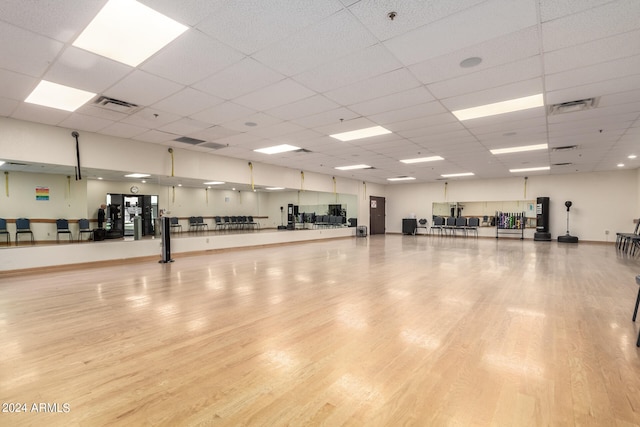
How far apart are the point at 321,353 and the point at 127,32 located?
3380 millimetres

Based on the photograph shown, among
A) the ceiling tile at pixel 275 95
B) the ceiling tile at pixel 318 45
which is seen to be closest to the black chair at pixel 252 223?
the ceiling tile at pixel 275 95

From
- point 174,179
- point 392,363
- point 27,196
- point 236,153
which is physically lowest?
point 392,363

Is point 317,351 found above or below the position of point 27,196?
below

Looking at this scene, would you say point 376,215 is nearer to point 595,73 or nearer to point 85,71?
point 595,73

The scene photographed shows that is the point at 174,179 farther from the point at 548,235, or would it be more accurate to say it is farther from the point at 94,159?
the point at 548,235

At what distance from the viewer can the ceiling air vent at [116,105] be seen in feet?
14.5

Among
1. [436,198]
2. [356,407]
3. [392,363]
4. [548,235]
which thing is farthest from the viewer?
[436,198]

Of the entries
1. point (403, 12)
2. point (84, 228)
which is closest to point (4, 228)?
point (84, 228)

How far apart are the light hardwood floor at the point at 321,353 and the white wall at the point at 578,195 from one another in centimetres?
969

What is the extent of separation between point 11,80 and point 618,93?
26.2ft

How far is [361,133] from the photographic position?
20.9ft

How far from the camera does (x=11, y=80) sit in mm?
3768

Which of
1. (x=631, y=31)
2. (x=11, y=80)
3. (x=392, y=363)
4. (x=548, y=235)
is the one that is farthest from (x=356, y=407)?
(x=548, y=235)

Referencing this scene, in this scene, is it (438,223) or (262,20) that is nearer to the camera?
(262,20)
